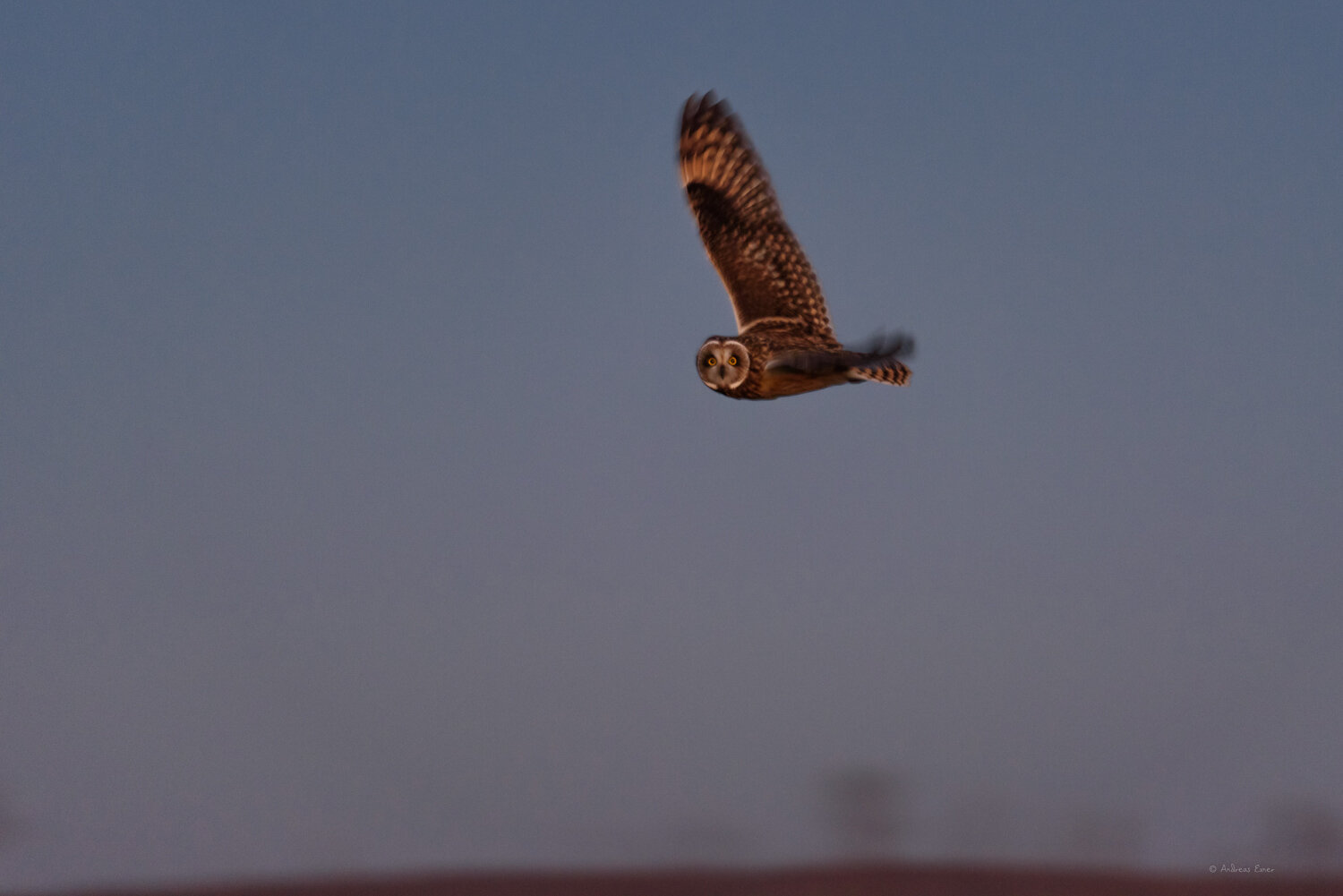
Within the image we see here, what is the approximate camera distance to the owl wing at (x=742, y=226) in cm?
2006

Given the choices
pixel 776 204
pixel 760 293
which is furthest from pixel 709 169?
pixel 760 293

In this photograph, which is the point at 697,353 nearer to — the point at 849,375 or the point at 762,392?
the point at 762,392

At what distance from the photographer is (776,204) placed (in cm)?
2144

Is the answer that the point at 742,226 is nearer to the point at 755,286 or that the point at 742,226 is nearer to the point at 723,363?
the point at 755,286

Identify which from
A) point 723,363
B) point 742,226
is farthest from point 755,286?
point 723,363

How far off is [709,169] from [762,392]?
6.46 meters

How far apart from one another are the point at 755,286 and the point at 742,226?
1.40 meters

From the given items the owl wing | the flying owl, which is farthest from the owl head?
the owl wing

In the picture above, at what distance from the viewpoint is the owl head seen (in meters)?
17.2

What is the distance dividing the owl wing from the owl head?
2.12m

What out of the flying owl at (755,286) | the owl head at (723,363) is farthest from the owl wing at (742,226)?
the owl head at (723,363)

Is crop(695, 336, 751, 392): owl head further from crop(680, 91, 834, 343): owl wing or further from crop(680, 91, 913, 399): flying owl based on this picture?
crop(680, 91, 834, 343): owl wing

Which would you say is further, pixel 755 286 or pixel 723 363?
pixel 755 286

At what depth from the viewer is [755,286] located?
20.3 m
